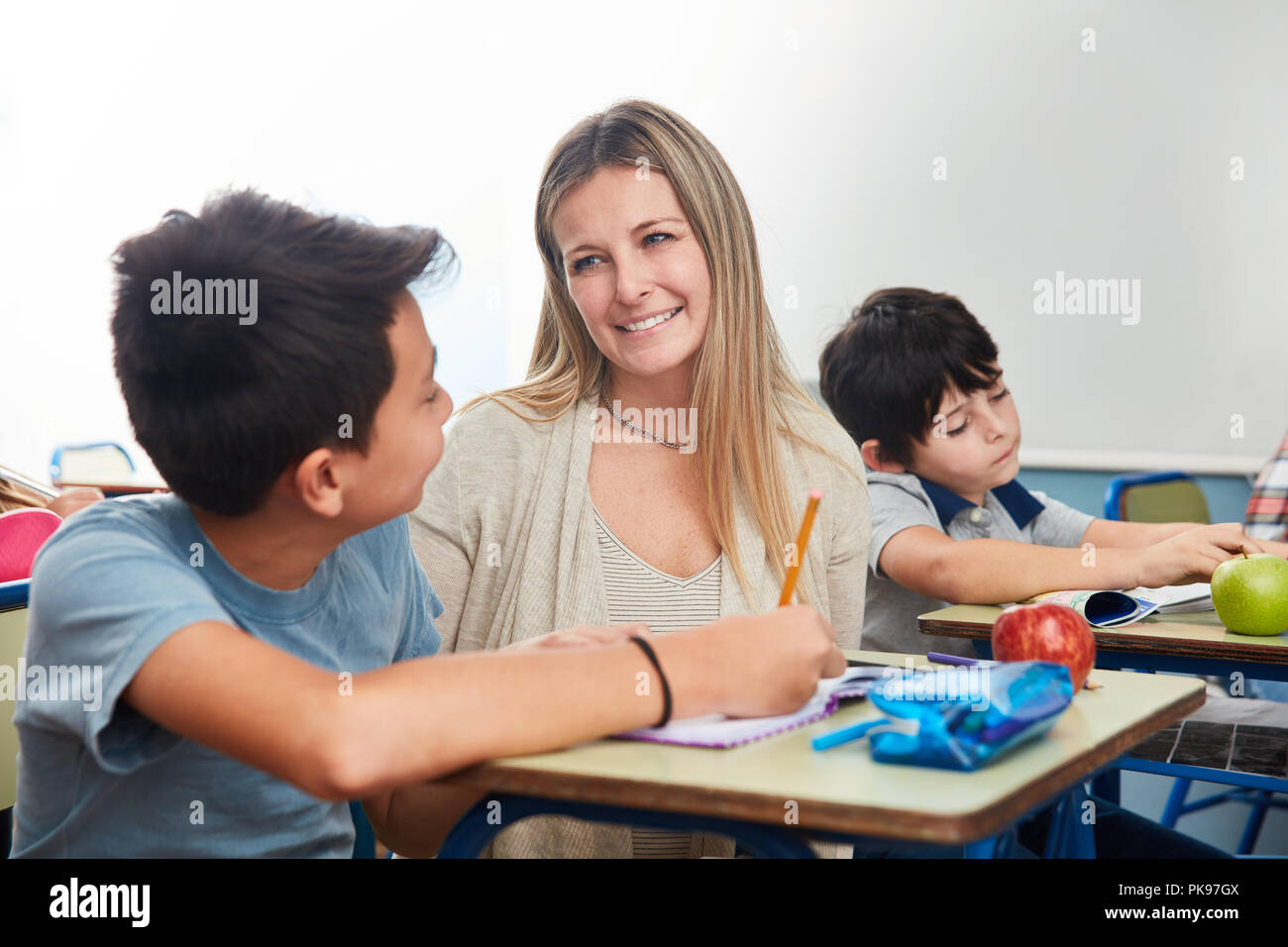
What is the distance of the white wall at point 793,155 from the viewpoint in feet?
11.6

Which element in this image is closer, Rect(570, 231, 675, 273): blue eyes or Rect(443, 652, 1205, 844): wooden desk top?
Rect(443, 652, 1205, 844): wooden desk top

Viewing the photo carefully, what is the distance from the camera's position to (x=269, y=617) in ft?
3.40

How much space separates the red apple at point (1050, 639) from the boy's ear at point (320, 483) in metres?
0.62

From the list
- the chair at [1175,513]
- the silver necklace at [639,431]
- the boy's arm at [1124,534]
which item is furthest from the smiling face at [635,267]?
the chair at [1175,513]

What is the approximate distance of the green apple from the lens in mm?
1560

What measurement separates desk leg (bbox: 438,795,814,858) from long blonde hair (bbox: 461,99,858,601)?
27.1 inches

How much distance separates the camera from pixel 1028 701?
865mm

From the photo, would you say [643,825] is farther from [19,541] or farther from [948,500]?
[948,500]

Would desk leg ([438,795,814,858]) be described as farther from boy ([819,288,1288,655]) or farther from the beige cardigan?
boy ([819,288,1288,655])

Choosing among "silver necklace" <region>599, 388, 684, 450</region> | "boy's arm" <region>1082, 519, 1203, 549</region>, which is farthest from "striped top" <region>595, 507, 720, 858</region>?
"boy's arm" <region>1082, 519, 1203, 549</region>

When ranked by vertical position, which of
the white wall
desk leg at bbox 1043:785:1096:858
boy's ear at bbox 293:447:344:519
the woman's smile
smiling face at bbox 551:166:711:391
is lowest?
desk leg at bbox 1043:785:1096:858

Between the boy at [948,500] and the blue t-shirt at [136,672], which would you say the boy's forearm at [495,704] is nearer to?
the blue t-shirt at [136,672]

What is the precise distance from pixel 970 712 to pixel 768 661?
159 mm
